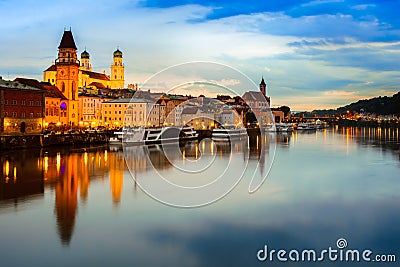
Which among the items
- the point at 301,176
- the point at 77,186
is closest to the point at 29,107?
the point at 77,186

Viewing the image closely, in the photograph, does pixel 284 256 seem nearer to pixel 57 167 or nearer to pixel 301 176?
pixel 301 176

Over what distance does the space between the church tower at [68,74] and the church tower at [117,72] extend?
15.8 metres

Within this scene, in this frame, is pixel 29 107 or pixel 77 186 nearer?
pixel 77 186

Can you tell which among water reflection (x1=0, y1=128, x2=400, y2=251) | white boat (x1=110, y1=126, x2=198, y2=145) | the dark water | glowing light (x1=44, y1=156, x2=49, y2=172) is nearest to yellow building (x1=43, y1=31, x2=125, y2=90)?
white boat (x1=110, y1=126, x2=198, y2=145)

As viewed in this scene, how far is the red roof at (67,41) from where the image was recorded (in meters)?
26.0

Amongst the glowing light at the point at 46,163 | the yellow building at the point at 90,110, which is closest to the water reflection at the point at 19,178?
the glowing light at the point at 46,163

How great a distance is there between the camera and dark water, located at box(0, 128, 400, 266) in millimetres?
5340

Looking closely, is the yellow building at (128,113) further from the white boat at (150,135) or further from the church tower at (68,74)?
the white boat at (150,135)

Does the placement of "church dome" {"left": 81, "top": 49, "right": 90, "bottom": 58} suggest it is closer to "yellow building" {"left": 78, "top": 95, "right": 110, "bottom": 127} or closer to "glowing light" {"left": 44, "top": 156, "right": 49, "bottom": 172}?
"yellow building" {"left": 78, "top": 95, "right": 110, "bottom": 127}

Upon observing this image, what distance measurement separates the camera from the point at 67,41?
2609cm

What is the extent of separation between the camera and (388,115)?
6569 centimetres

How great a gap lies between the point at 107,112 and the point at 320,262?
26540 mm

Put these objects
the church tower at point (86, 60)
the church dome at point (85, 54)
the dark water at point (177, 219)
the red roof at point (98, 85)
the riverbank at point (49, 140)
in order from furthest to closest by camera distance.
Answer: the church dome at point (85, 54)
the church tower at point (86, 60)
the red roof at point (98, 85)
the riverbank at point (49, 140)
the dark water at point (177, 219)

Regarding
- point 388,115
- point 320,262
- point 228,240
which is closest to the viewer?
point 320,262
